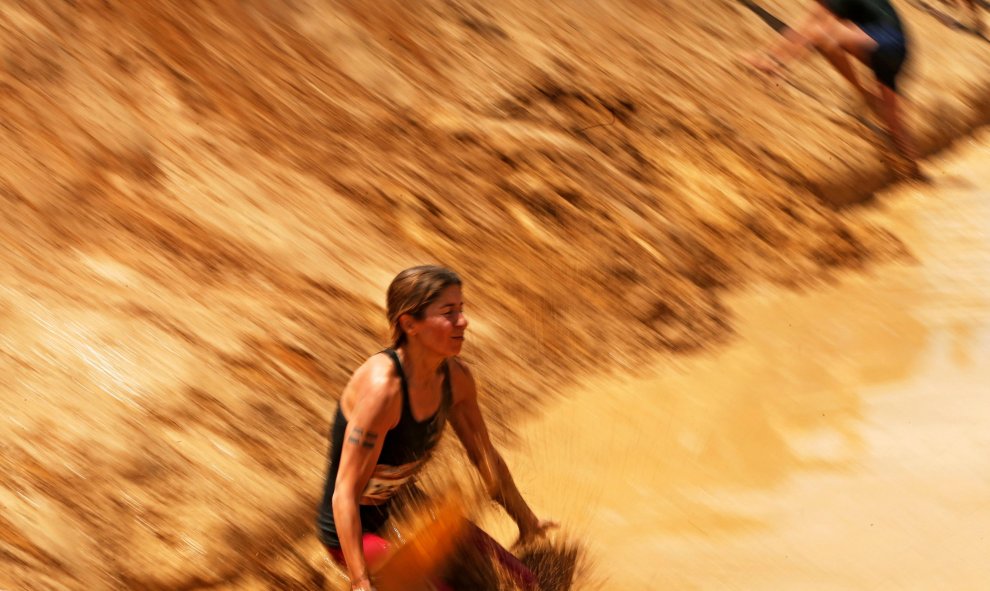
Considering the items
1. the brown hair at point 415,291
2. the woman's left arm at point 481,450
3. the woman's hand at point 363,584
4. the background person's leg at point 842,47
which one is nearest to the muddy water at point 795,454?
the woman's left arm at point 481,450

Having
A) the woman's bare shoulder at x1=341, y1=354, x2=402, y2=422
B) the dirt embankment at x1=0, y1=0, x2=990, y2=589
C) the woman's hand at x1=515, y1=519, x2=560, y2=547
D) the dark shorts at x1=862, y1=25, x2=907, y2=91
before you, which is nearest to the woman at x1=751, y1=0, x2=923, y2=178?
the dark shorts at x1=862, y1=25, x2=907, y2=91

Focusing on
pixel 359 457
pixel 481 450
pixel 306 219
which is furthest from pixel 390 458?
pixel 306 219

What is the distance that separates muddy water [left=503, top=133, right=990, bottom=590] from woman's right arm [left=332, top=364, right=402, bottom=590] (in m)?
0.92

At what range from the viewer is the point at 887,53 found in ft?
23.9

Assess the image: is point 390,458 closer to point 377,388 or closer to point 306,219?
point 377,388

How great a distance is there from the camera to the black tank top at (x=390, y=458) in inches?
118

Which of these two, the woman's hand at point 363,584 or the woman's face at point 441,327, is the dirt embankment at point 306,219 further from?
the woman's face at point 441,327

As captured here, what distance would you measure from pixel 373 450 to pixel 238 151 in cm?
236

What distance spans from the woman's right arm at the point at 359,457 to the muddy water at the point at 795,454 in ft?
3.00

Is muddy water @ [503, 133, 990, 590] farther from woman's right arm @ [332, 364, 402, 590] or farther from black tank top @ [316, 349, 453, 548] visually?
woman's right arm @ [332, 364, 402, 590]

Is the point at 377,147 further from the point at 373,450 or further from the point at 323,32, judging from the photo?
the point at 373,450

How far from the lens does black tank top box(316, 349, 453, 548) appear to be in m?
3.00

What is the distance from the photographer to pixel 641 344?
505 cm

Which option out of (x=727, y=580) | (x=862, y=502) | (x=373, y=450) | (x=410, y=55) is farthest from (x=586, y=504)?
(x=410, y=55)
